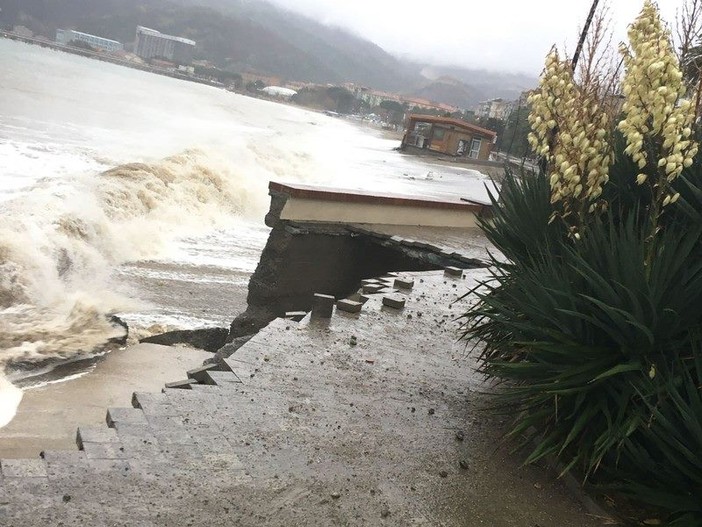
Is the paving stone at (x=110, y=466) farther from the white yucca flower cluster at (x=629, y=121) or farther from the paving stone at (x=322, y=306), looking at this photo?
the paving stone at (x=322, y=306)

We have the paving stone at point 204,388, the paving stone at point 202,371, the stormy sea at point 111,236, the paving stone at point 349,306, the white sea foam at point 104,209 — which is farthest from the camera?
the white sea foam at point 104,209

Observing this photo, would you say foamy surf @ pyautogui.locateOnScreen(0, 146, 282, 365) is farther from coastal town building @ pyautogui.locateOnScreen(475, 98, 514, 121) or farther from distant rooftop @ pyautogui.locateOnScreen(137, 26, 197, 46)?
distant rooftop @ pyautogui.locateOnScreen(137, 26, 197, 46)

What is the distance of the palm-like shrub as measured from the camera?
379cm

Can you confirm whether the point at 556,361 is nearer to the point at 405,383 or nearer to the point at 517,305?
the point at 517,305

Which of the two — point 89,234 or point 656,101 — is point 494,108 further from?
point 656,101

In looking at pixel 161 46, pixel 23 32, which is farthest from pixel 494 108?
pixel 23 32

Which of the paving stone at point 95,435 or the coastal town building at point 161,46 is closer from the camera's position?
the paving stone at point 95,435

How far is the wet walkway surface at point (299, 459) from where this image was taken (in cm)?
339

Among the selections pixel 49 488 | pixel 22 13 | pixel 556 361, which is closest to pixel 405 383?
pixel 556 361

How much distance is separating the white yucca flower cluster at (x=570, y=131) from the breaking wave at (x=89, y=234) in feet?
22.1

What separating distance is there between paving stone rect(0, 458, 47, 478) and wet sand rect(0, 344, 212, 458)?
320 cm

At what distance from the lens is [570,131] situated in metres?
4.61

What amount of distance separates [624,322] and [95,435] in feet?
9.49

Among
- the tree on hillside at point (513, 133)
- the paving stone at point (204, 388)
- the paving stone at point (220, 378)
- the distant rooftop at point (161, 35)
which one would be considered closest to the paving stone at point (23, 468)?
the paving stone at point (204, 388)
